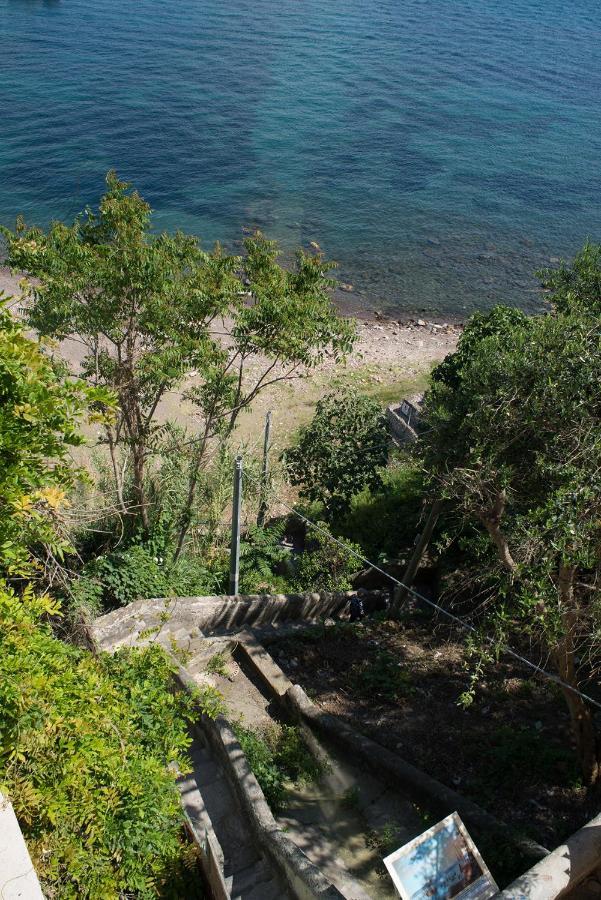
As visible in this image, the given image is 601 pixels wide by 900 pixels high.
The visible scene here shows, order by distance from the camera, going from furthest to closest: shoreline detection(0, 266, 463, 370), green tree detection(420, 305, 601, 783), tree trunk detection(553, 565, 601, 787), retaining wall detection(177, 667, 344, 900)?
shoreline detection(0, 266, 463, 370) → tree trunk detection(553, 565, 601, 787) → green tree detection(420, 305, 601, 783) → retaining wall detection(177, 667, 344, 900)

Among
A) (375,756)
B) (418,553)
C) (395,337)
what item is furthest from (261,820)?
(395,337)

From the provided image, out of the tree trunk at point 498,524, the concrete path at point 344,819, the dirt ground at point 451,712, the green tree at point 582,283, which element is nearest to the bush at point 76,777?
the concrete path at point 344,819

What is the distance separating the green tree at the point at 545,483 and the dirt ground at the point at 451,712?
52 centimetres

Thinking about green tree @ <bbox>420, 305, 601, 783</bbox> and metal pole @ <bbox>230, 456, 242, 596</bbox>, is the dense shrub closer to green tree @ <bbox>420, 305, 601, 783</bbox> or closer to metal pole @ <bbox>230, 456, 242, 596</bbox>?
metal pole @ <bbox>230, 456, 242, 596</bbox>

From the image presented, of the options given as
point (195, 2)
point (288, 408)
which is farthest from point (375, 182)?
point (195, 2)

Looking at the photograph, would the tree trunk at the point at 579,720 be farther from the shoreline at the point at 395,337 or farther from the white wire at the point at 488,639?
the shoreline at the point at 395,337

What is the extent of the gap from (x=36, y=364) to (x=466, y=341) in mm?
7407

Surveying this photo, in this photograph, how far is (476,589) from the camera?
38.2 ft

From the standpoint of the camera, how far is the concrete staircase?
253 inches

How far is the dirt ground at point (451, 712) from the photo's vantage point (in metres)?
7.50

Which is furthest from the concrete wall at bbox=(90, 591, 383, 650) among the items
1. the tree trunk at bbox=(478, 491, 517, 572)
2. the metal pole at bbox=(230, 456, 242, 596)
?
the tree trunk at bbox=(478, 491, 517, 572)

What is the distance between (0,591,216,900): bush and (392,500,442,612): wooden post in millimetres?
5702

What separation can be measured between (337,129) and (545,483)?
36260 mm

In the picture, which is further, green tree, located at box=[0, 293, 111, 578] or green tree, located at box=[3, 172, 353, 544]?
green tree, located at box=[3, 172, 353, 544]
